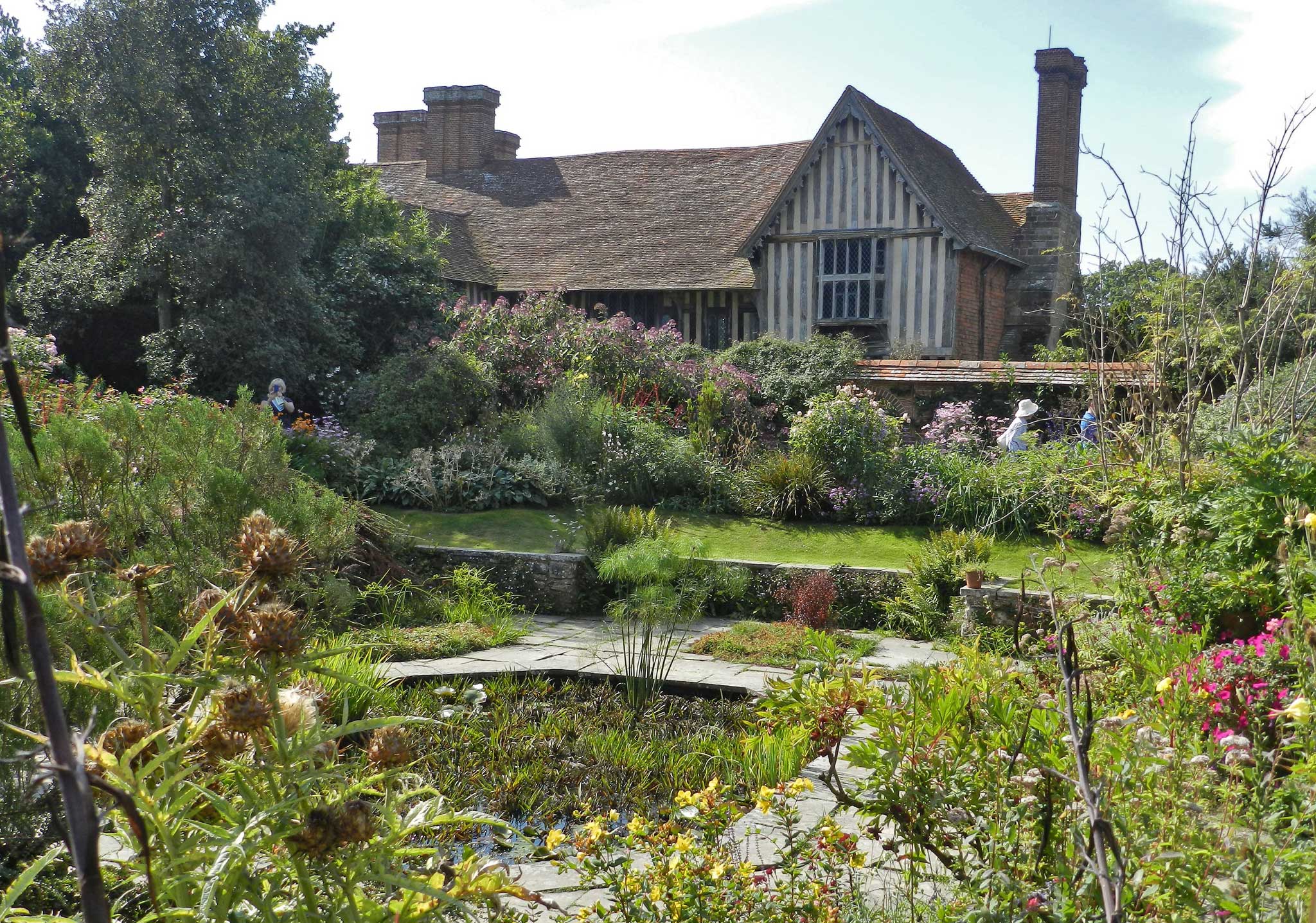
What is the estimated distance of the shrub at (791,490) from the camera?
11.5 meters

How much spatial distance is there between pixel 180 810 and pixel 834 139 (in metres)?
20.2

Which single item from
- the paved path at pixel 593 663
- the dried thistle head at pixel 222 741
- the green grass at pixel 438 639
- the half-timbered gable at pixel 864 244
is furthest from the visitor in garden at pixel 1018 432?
the dried thistle head at pixel 222 741

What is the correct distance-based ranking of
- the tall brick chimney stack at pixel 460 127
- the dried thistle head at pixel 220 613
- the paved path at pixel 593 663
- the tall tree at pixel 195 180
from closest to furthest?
the dried thistle head at pixel 220 613 → the paved path at pixel 593 663 → the tall tree at pixel 195 180 → the tall brick chimney stack at pixel 460 127

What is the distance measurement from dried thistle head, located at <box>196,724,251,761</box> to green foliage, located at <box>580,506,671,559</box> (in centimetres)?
754

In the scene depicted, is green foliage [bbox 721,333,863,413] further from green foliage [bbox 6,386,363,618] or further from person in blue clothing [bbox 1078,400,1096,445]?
green foliage [bbox 6,386,363,618]

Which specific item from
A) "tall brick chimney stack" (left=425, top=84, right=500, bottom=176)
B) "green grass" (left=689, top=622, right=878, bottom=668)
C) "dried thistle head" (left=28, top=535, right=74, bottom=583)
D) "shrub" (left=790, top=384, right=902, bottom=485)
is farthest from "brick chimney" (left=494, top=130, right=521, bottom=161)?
"dried thistle head" (left=28, top=535, right=74, bottom=583)

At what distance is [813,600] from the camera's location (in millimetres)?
8250

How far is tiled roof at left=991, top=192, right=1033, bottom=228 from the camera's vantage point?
941 inches

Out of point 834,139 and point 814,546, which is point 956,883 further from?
point 834,139

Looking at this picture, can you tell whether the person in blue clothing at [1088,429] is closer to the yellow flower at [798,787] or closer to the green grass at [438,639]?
the green grass at [438,639]

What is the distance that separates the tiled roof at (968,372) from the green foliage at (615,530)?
639cm

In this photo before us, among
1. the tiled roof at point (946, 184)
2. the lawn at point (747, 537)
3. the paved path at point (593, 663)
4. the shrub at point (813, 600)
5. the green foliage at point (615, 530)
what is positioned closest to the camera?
the paved path at point (593, 663)

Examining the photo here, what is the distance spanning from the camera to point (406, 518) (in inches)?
450

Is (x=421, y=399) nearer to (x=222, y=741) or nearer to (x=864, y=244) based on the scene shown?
(x=864, y=244)
